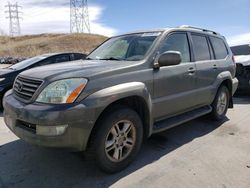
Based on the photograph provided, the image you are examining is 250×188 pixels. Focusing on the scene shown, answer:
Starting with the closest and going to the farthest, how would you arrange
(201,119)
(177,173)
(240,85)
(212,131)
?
(177,173) < (212,131) < (201,119) < (240,85)

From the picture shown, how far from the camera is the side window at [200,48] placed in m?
4.91

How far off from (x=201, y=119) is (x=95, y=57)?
2.62 meters

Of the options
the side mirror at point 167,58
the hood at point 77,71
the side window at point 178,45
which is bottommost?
the hood at point 77,71

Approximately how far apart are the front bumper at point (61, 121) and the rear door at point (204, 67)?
2.41 metres

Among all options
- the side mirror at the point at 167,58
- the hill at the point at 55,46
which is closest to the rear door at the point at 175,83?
the side mirror at the point at 167,58

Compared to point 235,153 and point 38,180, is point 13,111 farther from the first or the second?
point 235,153

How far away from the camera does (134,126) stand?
11.9ft

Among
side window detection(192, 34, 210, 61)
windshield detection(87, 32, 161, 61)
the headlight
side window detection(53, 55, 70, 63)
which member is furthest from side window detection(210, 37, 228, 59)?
side window detection(53, 55, 70, 63)

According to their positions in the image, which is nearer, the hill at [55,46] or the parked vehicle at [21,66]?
the parked vehicle at [21,66]

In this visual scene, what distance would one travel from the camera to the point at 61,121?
2.96m

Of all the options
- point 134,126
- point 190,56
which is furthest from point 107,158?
point 190,56

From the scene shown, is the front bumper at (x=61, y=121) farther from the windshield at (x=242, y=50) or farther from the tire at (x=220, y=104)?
the windshield at (x=242, y=50)

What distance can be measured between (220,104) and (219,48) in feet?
3.75

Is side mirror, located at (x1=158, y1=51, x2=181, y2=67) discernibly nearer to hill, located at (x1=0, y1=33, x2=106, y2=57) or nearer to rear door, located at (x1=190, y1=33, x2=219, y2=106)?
rear door, located at (x1=190, y1=33, x2=219, y2=106)
